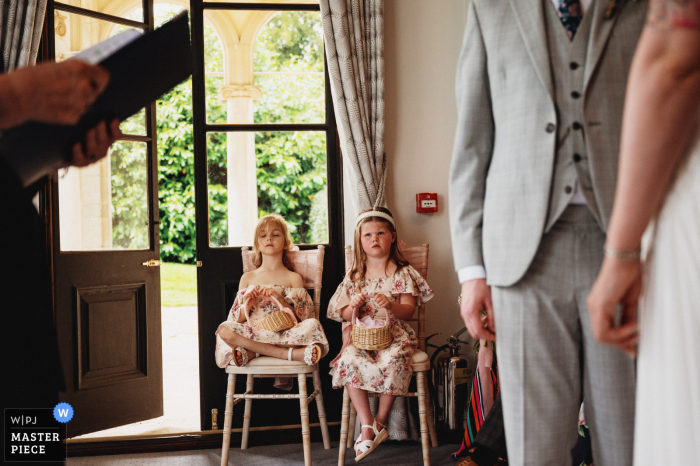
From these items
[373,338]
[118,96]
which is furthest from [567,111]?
[373,338]

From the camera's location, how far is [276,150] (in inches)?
131

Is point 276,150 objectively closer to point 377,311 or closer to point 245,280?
point 245,280

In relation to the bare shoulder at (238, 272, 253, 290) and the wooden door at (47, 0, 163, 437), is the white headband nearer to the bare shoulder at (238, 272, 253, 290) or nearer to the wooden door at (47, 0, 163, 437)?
the bare shoulder at (238, 272, 253, 290)

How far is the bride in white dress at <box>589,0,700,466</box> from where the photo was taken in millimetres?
665

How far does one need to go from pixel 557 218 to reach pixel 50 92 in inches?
30.8

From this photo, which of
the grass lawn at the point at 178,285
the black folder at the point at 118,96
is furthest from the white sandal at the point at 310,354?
the grass lawn at the point at 178,285

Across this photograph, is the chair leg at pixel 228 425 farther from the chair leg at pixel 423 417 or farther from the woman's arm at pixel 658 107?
the woman's arm at pixel 658 107

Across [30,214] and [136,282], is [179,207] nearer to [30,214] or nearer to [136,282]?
[136,282]

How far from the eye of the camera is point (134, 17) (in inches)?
129

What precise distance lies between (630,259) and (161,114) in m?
9.17

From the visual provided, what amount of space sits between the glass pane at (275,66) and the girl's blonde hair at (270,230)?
0.61 m

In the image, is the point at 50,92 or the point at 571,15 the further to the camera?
the point at 571,15

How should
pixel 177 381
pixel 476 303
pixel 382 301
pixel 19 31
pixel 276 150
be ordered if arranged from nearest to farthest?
1. pixel 476 303
2. pixel 382 301
3. pixel 19 31
4. pixel 276 150
5. pixel 177 381

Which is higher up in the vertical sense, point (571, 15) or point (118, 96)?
point (571, 15)
